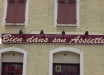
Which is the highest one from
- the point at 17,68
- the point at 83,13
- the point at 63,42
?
the point at 83,13

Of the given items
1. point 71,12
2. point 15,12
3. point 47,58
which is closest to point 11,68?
point 47,58

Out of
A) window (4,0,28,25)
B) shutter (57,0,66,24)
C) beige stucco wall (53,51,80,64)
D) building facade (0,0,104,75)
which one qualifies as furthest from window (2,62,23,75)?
shutter (57,0,66,24)

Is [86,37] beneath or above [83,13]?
beneath

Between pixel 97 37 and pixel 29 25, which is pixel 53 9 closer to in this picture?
pixel 29 25

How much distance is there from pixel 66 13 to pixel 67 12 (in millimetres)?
Result: 82

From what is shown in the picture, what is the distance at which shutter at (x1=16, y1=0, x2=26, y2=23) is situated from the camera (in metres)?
17.8

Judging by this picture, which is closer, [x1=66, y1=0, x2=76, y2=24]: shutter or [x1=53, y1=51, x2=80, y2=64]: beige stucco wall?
[x1=53, y1=51, x2=80, y2=64]: beige stucco wall

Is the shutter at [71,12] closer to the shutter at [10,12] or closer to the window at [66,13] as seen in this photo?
the window at [66,13]

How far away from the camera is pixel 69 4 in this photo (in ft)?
59.2

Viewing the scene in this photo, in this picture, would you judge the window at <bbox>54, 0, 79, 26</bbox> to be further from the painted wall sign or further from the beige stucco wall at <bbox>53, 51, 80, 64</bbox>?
the beige stucco wall at <bbox>53, 51, 80, 64</bbox>

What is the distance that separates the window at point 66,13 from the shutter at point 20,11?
1694 millimetres

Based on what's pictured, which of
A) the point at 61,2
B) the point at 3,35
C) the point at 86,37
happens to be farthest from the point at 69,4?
the point at 3,35

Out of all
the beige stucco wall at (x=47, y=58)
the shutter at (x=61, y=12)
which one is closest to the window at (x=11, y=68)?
the beige stucco wall at (x=47, y=58)

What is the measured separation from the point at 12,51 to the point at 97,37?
4326 mm
